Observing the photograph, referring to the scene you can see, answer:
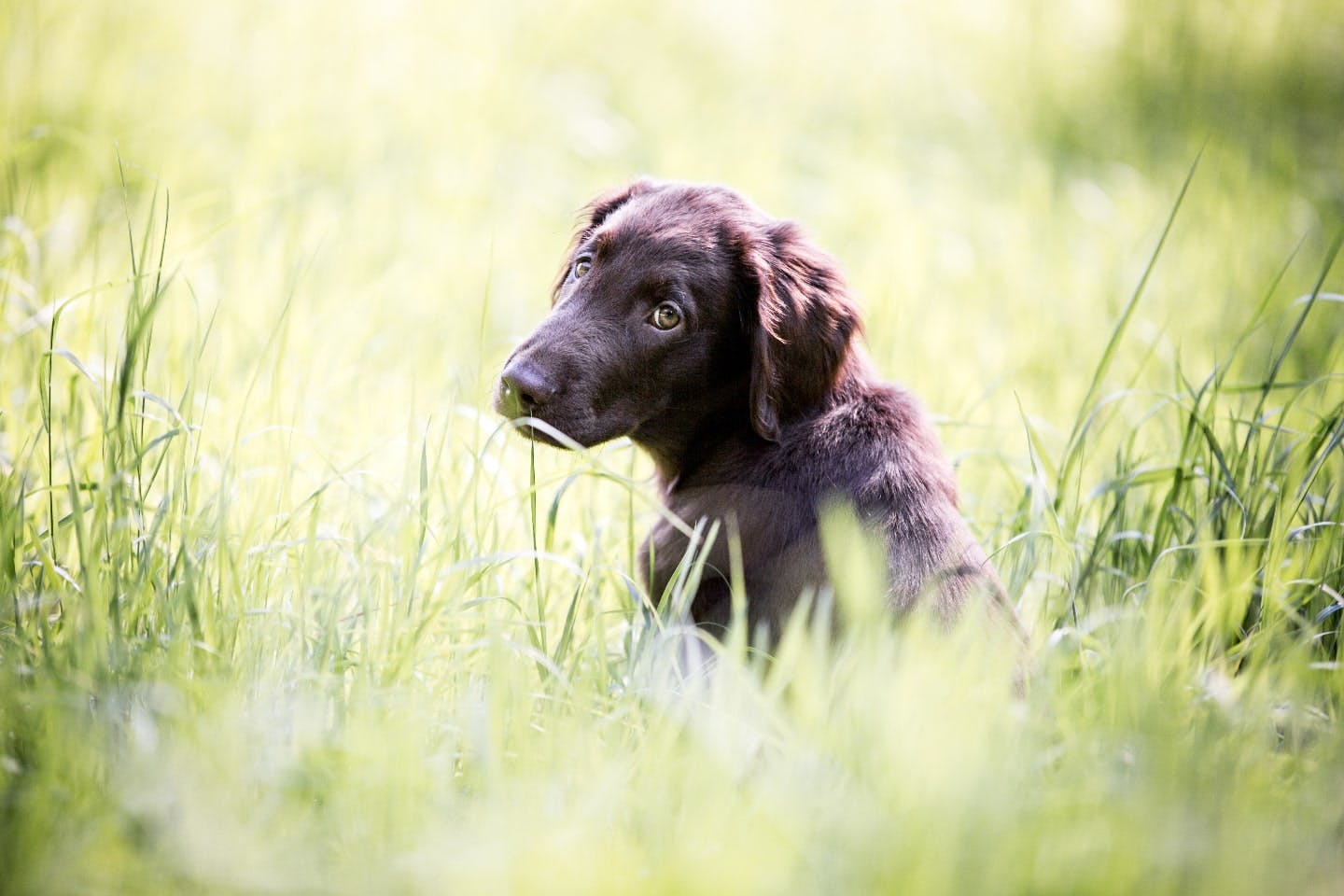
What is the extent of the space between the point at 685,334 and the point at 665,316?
71mm

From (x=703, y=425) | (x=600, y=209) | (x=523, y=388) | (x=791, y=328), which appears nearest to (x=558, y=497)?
(x=523, y=388)

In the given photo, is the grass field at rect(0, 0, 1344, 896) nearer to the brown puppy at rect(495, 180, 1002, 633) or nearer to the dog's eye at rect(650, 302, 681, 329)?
the brown puppy at rect(495, 180, 1002, 633)

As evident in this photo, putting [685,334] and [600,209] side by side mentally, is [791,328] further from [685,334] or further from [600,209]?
[600,209]

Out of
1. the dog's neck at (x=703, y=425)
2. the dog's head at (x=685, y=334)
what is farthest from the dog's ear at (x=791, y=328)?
the dog's neck at (x=703, y=425)

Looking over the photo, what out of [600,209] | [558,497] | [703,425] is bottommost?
[558,497]

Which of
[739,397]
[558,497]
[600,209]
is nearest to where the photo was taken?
[558,497]

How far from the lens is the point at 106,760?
5.81 ft

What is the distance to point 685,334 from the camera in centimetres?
264

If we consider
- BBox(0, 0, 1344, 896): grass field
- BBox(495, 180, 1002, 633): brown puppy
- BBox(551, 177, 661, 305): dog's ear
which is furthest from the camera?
BBox(551, 177, 661, 305): dog's ear

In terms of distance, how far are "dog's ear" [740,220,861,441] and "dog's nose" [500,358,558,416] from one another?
52 cm

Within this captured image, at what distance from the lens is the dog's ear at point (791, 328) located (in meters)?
2.51

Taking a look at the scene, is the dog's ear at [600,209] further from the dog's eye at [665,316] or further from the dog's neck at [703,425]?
the dog's neck at [703,425]

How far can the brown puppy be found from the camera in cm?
234

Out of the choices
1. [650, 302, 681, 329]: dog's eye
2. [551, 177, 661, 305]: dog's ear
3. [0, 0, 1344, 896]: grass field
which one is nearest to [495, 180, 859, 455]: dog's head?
[650, 302, 681, 329]: dog's eye
